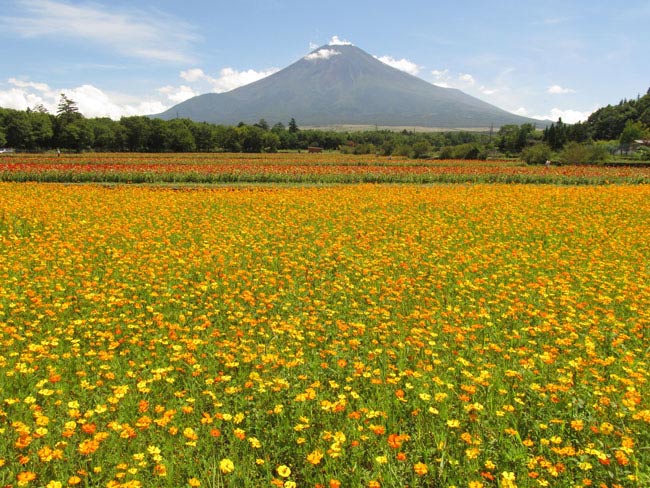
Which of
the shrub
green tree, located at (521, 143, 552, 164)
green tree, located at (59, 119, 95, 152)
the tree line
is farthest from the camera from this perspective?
green tree, located at (59, 119, 95, 152)

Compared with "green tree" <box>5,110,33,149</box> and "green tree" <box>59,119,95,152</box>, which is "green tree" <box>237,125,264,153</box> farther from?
"green tree" <box>5,110,33,149</box>

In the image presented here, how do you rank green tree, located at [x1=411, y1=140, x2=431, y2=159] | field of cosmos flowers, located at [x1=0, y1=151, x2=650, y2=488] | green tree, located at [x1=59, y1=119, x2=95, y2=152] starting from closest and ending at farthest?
field of cosmos flowers, located at [x1=0, y1=151, x2=650, y2=488], green tree, located at [x1=411, y1=140, x2=431, y2=159], green tree, located at [x1=59, y1=119, x2=95, y2=152]

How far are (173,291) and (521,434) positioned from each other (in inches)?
210

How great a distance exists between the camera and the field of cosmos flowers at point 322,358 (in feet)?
10.5

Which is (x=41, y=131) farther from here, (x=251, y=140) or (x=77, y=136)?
(x=251, y=140)

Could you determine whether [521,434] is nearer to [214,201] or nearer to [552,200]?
[214,201]

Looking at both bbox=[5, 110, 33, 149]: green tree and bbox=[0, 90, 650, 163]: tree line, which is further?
bbox=[5, 110, 33, 149]: green tree

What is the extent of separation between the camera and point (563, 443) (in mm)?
3420

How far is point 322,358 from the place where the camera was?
478 centimetres

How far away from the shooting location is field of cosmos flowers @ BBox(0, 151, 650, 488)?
3186 mm

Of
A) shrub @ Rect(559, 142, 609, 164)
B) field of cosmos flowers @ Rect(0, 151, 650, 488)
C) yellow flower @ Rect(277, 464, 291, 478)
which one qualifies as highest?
shrub @ Rect(559, 142, 609, 164)

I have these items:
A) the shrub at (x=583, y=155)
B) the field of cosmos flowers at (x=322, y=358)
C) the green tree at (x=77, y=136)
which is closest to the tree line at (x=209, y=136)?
the green tree at (x=77, y=136)

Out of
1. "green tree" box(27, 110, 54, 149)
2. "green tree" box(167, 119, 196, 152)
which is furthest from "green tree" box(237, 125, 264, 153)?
"green tree" box(27, 110, 54, 149)

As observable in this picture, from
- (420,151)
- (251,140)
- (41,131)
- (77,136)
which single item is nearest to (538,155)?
(420,151)
